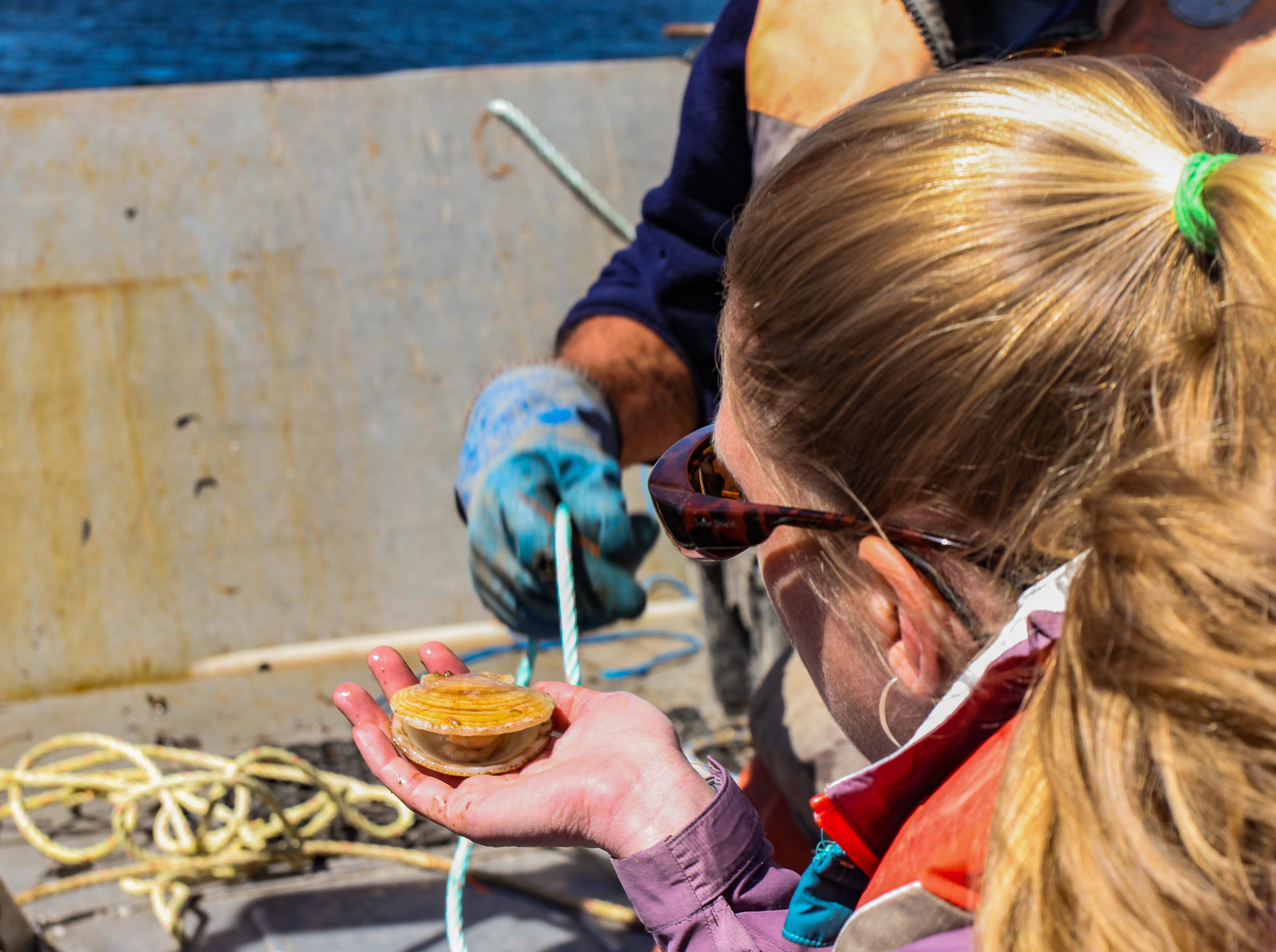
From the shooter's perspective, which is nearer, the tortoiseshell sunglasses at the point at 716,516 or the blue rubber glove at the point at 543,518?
the tortoiseshell sunglasses at the point at 716,516

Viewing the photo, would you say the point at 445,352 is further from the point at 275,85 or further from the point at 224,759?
the point at 224,759

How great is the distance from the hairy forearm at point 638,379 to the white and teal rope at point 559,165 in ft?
3.59

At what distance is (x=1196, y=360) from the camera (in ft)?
2.33

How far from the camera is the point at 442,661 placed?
138cm

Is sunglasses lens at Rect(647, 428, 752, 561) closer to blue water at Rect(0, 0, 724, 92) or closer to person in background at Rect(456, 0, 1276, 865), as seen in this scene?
person in background at Rect(456, 0, 1276, 865)

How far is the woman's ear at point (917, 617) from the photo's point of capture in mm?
832

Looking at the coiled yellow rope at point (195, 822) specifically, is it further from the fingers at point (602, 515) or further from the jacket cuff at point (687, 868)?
the jacket cuff at point (687, 868)

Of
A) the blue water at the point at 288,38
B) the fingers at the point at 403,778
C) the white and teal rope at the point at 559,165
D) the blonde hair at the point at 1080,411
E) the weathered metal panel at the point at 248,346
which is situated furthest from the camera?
the blue water at the point at 288,38

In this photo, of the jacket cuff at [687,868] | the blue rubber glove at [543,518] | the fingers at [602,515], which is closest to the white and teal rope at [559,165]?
the blue rubber glove at [543,518]

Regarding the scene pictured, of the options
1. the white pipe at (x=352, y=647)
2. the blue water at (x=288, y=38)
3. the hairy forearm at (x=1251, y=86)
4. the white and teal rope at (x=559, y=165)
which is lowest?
the white pipe at (x=352, y=647)

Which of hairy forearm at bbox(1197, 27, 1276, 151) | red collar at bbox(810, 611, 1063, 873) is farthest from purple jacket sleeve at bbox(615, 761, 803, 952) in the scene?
hairy forearm at bbox(1197, 27, 1276, 151)

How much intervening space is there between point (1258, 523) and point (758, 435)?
44cm

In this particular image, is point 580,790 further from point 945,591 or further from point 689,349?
point 689,349

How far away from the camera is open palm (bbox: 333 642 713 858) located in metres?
1.03
